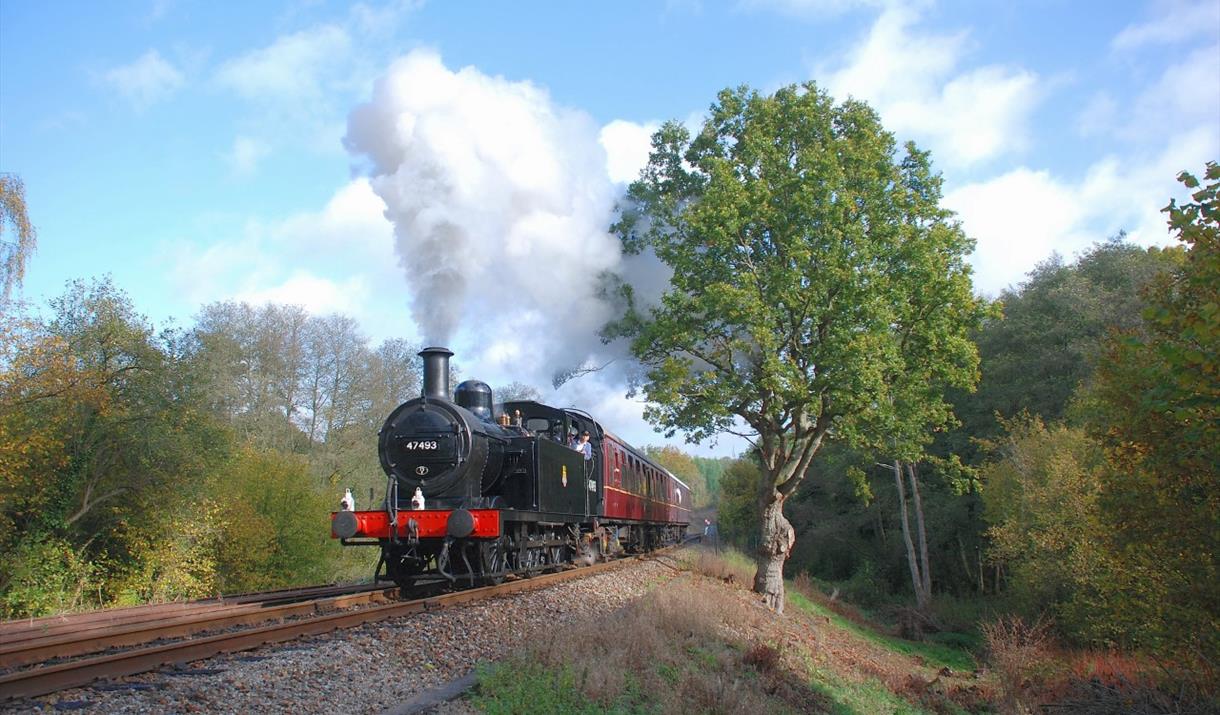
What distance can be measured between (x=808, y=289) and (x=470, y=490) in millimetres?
7891

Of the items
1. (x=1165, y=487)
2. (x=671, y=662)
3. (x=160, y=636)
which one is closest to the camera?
(x=160, y=636)

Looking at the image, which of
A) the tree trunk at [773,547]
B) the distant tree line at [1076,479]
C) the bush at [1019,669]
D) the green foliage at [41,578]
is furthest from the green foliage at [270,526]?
the bush at [1019,669]

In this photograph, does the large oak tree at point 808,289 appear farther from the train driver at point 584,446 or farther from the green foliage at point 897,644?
the green foliage at point 897,644

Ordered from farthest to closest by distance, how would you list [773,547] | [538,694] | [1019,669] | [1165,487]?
[773,547] → [1019,669] → [1165,487] → [538,694]

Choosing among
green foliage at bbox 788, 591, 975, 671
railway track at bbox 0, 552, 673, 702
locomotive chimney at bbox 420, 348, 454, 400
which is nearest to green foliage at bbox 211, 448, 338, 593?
locomotive chimney at bbox 420, 348, 454, 400

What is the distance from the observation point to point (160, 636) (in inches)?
334

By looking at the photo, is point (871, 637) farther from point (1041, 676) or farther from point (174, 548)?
point (174, 548)

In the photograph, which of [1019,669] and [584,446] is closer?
[1019,669]

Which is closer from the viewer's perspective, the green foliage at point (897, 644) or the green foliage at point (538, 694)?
the green foliage at point (538, 694)

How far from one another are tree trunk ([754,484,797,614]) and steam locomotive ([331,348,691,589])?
4.88 metres

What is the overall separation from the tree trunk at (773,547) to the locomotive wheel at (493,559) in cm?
786

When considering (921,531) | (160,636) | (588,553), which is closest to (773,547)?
(588,553)

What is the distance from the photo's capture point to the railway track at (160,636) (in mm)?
6129

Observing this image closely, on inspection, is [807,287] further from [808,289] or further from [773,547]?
[773,547]
